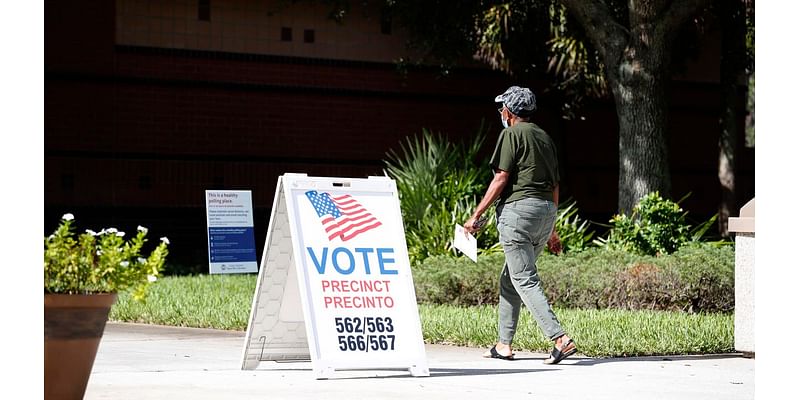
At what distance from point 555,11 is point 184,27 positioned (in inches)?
255

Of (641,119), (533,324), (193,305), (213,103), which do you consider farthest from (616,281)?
(213,103)

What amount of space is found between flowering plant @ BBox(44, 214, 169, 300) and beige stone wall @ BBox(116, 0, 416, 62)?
17.7m

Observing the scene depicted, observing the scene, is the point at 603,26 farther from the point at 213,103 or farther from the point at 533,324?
the point at 213,103

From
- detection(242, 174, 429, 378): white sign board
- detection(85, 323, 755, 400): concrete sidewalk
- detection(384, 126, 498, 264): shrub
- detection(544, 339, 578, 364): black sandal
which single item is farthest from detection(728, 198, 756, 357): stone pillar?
detection(384, 126, 498, 264): shrub

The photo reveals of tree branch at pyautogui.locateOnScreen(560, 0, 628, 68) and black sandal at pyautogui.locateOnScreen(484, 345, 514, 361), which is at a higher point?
tree branch at pyautogui.locateOnScreen(560, 0, 628, 68)

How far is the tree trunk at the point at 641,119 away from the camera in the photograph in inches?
763

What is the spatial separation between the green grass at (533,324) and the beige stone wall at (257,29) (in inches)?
349

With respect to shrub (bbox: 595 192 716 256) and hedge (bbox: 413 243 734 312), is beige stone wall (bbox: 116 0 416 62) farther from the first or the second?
hedge (bbox: 413 243 734 312)

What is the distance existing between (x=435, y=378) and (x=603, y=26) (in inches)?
421

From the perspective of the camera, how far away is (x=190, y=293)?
688 inches

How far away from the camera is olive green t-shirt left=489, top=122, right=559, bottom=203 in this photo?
1042 centimetres

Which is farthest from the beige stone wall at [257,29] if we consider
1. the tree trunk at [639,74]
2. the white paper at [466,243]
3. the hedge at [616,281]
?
the white paper at [466,243]
